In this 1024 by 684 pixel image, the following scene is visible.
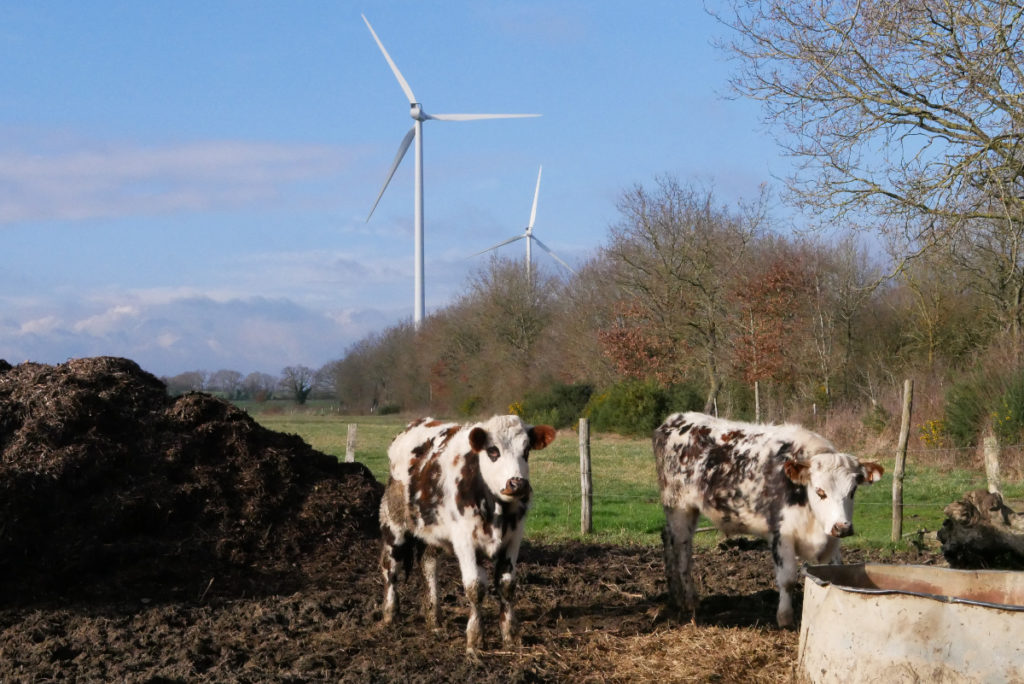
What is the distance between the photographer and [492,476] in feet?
22.3

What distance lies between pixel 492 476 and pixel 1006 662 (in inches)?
131

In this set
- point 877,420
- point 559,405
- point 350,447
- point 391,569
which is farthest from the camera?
point 559,405

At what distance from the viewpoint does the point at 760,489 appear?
7.28 metres

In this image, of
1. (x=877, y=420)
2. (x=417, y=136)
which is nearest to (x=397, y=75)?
(x=417, y=136)

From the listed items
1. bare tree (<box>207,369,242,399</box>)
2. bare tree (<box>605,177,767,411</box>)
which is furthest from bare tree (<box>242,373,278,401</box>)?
bare tree (<box>605,177,767,411</box>)

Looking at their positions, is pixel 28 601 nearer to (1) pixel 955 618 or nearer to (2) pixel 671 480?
(2) pixel 671 480

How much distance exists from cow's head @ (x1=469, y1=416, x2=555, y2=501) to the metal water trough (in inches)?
80.4

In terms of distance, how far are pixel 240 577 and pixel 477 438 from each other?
3455mm

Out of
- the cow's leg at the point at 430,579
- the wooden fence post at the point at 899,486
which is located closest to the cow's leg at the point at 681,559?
the cow's leg at the point at 430,579

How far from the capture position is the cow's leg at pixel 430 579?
7.46 m

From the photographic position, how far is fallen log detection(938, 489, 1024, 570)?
29.2 ft

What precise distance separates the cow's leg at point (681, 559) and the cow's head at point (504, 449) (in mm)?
1578

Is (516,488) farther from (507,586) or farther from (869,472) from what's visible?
(869,472)

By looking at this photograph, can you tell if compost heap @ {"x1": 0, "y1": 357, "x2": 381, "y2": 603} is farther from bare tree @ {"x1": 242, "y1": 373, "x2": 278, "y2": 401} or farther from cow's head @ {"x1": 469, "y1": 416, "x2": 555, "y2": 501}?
bare tree @ {"x1": 242, "y1": 373, "x2": 278, "y2": 401}
